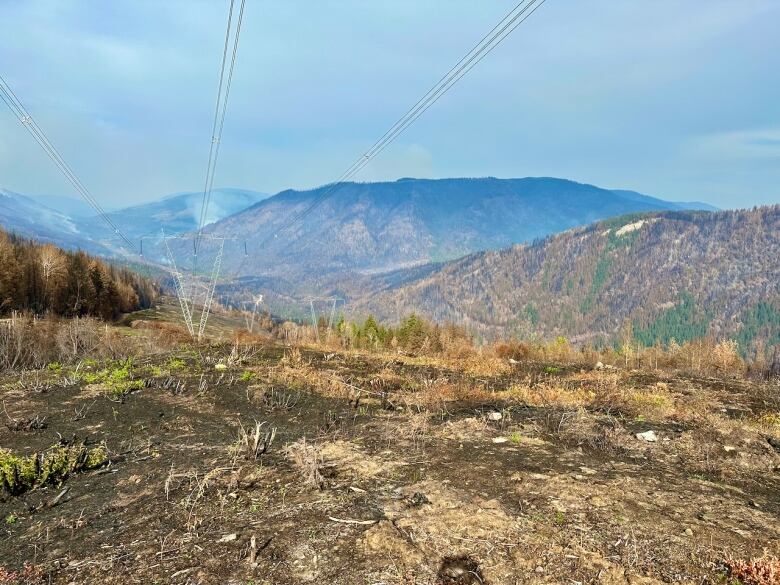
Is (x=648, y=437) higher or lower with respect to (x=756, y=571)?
lower

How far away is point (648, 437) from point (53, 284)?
83.9m

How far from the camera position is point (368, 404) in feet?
50.7

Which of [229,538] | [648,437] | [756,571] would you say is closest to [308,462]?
[229,538]

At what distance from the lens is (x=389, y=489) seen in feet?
27.4

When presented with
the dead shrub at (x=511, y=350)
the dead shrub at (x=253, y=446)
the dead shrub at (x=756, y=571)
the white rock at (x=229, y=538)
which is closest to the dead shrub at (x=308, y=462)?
the dead shrub at (x=253, y=446)

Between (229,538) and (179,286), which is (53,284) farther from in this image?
(229,538)

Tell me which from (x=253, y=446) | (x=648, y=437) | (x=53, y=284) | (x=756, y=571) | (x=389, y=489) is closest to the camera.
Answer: (x=756, y=571)

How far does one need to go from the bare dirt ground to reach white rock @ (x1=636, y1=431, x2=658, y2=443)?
0.10 metres

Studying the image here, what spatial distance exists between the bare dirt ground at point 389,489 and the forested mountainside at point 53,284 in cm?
6155

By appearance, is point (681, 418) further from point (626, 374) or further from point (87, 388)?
point (87, 388)

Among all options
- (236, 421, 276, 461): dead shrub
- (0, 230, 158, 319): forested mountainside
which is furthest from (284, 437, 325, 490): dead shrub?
(0, 230, 158, 319): forested mountainside

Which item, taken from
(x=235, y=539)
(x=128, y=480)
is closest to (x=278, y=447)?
(x=128, y=480)

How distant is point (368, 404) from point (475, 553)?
30.3 ft

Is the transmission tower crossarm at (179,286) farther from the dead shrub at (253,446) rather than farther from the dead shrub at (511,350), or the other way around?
the dead shrub at (511,350)
